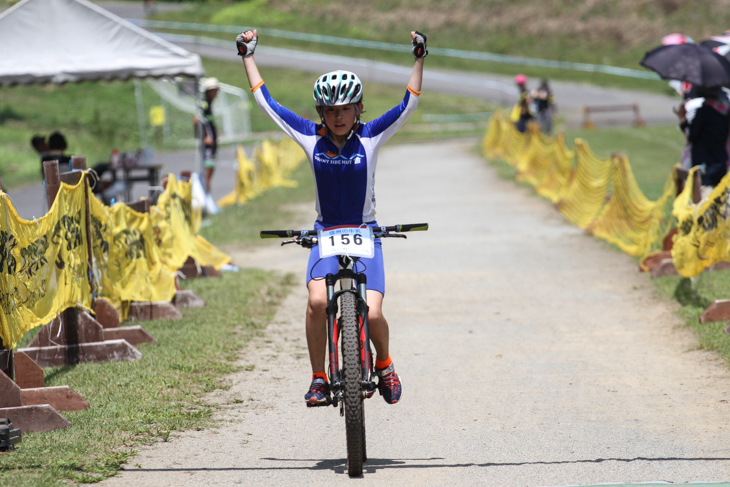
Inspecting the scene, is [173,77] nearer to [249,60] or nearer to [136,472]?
[249,60]

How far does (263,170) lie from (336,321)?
19339 mm

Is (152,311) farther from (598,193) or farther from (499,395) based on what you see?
(598,193)

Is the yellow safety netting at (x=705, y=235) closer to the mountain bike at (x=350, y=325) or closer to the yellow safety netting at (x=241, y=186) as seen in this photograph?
the mountain bike at (x=350, y=325)

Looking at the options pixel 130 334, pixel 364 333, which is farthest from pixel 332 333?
pixel 130 334

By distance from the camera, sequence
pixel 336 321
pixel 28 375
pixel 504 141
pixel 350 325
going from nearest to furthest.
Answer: pixel 350 325 < pixel 336 321 < pixel 28 375 < pixel 504 141

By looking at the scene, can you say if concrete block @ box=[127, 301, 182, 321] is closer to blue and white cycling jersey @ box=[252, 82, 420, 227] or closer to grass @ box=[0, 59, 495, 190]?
blue and white cycling jersey @ box=[252, 82, 420, 227]

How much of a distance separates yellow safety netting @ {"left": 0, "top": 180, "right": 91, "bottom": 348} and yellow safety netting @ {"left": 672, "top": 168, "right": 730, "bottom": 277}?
574 cm

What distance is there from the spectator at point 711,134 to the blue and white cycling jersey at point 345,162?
598cm

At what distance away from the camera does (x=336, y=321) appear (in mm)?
5559

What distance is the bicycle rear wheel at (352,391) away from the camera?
5184 mm

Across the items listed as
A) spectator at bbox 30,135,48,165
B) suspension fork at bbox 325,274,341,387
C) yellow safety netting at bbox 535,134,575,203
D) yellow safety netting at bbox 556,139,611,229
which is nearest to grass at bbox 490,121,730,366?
yellow safety netting at bbox 556,139,611,229

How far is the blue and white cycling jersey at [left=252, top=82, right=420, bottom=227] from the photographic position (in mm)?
5836

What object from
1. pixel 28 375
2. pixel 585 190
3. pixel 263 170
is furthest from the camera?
pixel 263 170

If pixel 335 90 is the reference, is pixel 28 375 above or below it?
below
